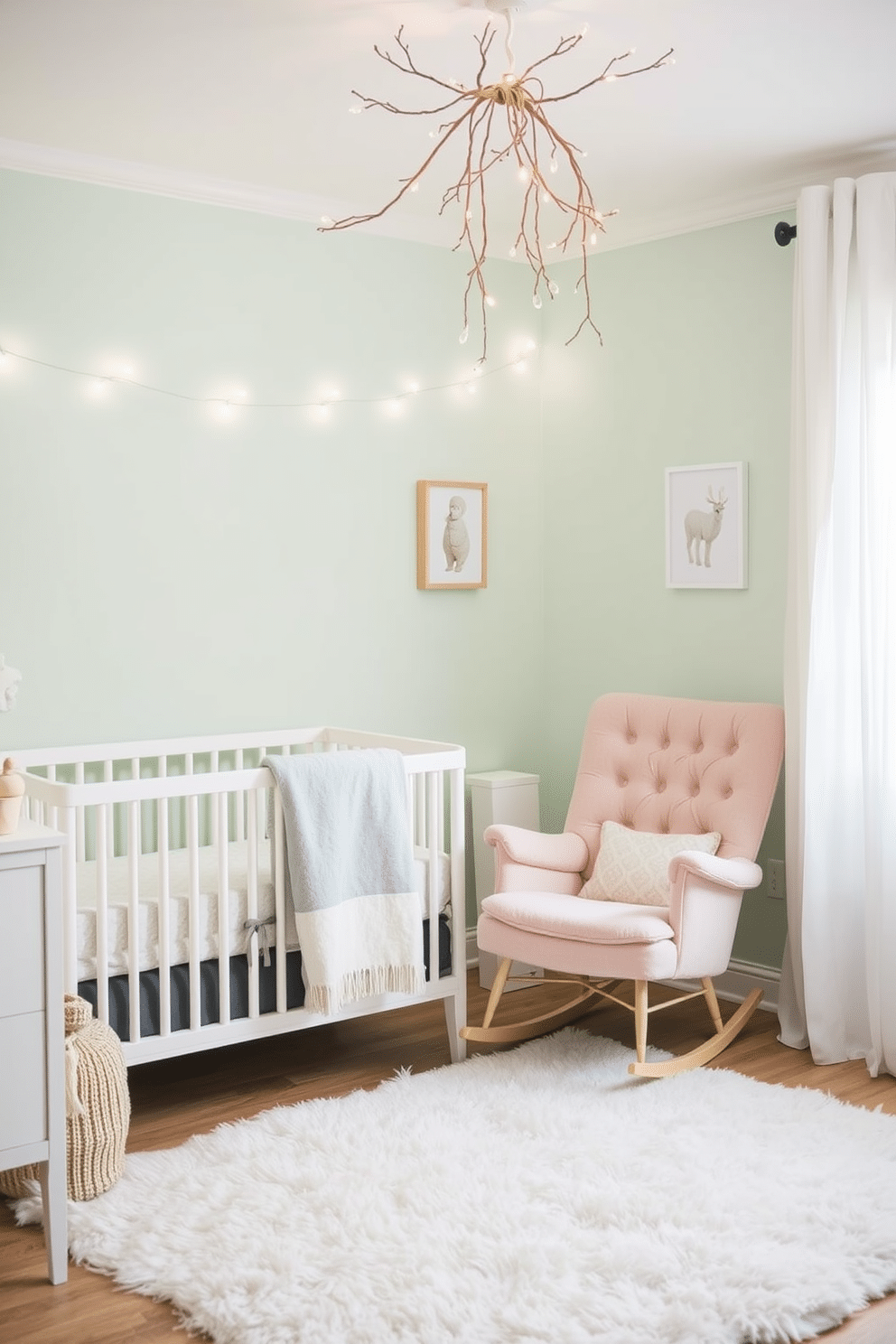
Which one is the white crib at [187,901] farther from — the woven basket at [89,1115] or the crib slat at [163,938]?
the woven basket at [89,1115]

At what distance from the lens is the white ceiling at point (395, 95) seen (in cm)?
258

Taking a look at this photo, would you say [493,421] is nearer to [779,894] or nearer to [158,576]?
[158,576]

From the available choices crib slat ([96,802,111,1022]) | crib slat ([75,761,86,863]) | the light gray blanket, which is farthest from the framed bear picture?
crib slat ([96,802,111,1022])

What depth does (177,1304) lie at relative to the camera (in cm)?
221

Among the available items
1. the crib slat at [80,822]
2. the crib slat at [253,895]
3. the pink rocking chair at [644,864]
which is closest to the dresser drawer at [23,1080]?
the crib slat at [253,895]

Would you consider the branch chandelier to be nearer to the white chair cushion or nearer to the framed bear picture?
the framed bear picture

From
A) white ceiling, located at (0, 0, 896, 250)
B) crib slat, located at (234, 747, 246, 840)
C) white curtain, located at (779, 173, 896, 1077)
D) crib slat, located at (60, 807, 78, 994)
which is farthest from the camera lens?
crib slat, located at (234, 747, 246, 840)

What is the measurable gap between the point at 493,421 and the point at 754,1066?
2245 millimetres

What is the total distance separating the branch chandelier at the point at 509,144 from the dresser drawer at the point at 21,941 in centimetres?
132

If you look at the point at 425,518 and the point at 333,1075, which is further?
the point at 425,518

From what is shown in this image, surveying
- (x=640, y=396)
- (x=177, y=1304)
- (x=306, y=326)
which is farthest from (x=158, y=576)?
(x=177, y=1304)

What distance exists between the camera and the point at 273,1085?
327 cm

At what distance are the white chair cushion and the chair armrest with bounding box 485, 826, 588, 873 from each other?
128 mm

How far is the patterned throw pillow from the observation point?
11.6 feet
